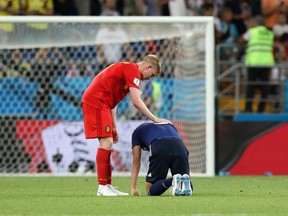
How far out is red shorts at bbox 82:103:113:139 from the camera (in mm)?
11078

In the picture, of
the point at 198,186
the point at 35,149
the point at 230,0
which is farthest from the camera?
the point at 230,0

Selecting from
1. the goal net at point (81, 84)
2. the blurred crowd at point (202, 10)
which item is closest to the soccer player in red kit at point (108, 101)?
the goal net at point (81, 84)

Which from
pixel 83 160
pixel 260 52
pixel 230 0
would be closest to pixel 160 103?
pixel 83 160

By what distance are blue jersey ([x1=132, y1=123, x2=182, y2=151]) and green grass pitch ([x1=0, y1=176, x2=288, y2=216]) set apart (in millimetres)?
584

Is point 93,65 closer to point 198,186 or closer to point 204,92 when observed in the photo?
point 204,92

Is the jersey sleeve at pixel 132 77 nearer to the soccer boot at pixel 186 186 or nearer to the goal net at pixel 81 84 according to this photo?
the soccer boot at pixel 186 186

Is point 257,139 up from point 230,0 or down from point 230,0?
down

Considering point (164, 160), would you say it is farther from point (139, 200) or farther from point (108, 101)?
point (108, 101)

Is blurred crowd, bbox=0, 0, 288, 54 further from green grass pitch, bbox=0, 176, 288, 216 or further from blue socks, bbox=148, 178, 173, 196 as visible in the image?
blue socks, bbox=148, 178, 173, 196

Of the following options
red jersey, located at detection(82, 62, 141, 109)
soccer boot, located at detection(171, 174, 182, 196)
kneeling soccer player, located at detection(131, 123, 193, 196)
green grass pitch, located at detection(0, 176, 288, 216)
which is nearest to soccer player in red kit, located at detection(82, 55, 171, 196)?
red jersey, located at detection(82, 62, 141, 109)

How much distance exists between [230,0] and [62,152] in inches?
234

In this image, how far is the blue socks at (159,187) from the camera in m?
10.6

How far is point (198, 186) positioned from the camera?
526 inches

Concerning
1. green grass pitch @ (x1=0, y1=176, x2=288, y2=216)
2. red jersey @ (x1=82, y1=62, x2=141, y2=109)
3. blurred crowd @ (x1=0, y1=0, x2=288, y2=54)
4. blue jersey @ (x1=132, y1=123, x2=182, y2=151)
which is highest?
blurred crowd @ (x1=0, y1=0, x2=288, y2=54)
